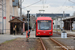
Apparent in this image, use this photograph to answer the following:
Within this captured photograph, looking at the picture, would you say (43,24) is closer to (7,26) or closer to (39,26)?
(39,26)

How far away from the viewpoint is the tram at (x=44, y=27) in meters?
22.8

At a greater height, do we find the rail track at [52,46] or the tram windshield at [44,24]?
the tram windshield at [44,24]

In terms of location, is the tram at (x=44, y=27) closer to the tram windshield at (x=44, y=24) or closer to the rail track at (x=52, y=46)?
the tram windshield at (x=44, y=24)

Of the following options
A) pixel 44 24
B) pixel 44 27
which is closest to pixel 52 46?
pixel 44 27

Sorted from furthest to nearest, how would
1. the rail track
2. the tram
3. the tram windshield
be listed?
the tram windshield → the tram → the rail track

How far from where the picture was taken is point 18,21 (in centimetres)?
2705

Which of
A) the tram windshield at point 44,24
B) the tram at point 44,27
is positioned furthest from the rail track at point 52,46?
the tram windshield at point 44,24

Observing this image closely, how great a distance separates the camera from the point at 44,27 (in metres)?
23.1

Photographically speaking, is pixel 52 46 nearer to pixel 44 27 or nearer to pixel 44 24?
pixel 44 27

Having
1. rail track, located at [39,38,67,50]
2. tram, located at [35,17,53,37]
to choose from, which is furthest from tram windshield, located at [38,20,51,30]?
rail track, located at [39,38,67,50]

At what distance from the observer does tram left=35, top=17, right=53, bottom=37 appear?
22844 millimetres

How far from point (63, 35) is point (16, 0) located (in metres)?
31.9

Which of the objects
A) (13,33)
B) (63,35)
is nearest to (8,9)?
(13,33)

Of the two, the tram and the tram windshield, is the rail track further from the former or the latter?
the tram windshield
